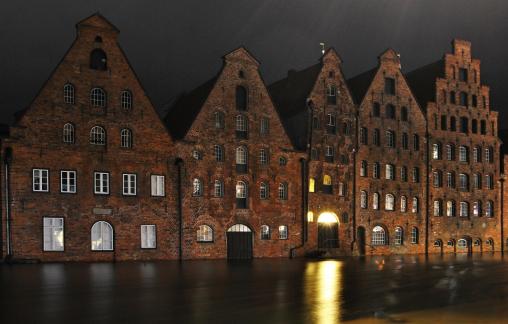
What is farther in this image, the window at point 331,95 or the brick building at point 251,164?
the window at point 331,95

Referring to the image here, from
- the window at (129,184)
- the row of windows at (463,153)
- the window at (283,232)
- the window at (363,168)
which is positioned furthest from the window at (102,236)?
the row of windows at (463,153)

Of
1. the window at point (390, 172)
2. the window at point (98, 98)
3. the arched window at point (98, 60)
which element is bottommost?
the window at point (390, 172)

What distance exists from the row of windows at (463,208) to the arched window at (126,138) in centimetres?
2991

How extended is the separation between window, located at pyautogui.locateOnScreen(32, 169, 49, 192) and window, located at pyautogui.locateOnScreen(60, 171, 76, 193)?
0.93m

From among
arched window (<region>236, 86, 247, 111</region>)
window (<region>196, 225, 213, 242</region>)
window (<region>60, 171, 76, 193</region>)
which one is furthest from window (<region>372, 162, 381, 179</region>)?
window (<region>60, 171, 76, 193</region>)

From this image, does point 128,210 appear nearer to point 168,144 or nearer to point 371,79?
point 168,144

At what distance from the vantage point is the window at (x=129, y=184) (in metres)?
39.4

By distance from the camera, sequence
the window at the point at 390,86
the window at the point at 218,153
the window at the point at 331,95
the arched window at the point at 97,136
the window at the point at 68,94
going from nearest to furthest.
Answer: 1. the window at the point at 68,94
2. the arched window at the point at 97,136
3. the window at the point at 218,153
4. the window at the point at 331,95
5. the window at the point at 390,86

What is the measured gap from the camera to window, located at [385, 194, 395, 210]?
51.8m

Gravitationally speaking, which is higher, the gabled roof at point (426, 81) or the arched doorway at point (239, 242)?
the gabled roof at point (426, 81)

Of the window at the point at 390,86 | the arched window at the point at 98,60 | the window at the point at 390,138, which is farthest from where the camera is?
the window at the point at 390,86

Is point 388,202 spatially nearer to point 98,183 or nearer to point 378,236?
point 378,236

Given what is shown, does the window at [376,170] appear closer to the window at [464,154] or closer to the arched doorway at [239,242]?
the window at [464,154]

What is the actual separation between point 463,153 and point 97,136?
35.8 meters
